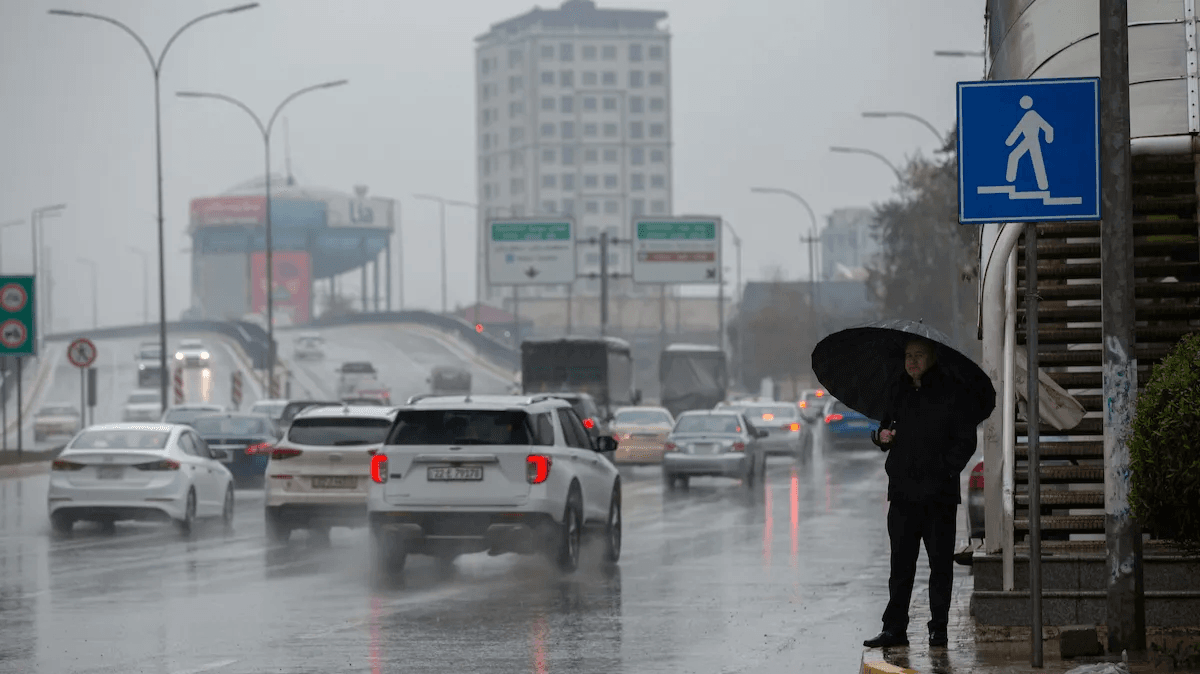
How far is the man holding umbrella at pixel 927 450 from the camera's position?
10664 mm

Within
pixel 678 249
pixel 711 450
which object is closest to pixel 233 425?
pixel 711 450

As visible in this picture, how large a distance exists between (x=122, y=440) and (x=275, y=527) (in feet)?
10.8

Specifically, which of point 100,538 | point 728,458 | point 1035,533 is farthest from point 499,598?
point 728,458

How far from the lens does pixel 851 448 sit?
55.4m

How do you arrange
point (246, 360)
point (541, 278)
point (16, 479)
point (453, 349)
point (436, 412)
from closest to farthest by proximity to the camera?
point (436, 412)
point (16, 479)
point (541, 278)
point (246, 360)
point (453, 349)

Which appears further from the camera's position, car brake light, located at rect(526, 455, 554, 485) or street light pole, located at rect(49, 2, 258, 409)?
street light pole, located at rect(49, 2, 258, 409)

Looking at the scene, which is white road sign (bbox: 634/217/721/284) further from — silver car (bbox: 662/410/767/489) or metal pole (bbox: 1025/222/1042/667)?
metal pole (bbox: 1025/222/1042/667)

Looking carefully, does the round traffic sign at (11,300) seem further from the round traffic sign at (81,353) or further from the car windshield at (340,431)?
the car windshield at (340,431)

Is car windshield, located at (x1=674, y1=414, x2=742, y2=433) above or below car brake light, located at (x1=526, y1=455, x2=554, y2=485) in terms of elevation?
below

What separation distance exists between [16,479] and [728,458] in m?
15.7

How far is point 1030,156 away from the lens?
31.4 feet

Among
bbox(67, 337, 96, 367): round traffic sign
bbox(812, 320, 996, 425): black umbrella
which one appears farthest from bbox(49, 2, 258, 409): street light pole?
bbox(812, 320, 996, 425): black umbrella

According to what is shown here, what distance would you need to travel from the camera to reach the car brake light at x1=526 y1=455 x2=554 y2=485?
17.5 m

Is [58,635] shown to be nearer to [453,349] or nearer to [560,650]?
[560,650]
